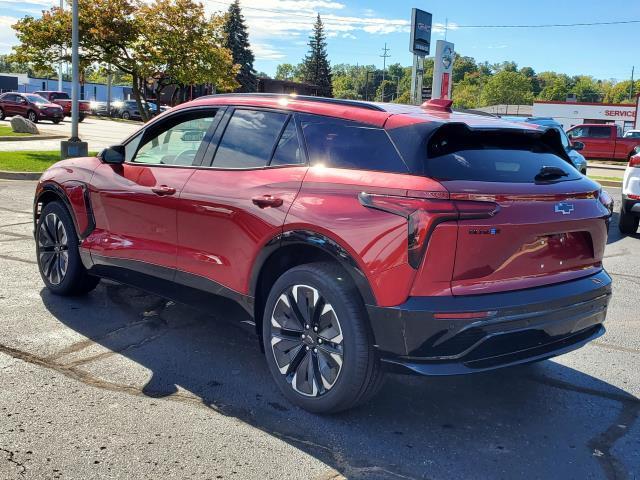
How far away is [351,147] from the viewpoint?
12.0 ft

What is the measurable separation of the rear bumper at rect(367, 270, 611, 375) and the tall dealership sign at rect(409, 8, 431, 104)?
24726 millimetres

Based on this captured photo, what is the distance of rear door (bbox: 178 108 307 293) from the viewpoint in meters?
3.80

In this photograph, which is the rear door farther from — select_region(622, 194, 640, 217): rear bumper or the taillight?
select_region(622, 194, 640, 217): rear bumper

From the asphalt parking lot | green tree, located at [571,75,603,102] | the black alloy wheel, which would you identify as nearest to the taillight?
the black alloy wheel

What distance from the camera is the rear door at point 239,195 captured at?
3.80 meters

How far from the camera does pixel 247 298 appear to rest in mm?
3959

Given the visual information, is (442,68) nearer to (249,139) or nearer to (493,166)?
(249,139)

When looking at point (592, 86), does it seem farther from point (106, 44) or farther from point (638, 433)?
point (638, 433)

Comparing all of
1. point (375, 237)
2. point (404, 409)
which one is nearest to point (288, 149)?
point (375, 237)

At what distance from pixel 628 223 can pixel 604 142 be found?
2435 centimetres

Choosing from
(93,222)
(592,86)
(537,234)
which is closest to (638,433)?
(537,234)

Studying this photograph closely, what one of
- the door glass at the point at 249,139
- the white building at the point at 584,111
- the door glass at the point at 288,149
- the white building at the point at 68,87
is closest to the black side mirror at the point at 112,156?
the door glass at the point at 249,139

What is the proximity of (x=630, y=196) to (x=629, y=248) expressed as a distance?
3.30 feet

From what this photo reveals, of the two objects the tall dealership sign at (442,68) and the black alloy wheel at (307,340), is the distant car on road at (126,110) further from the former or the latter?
the black alloy wheel at (307,340)
